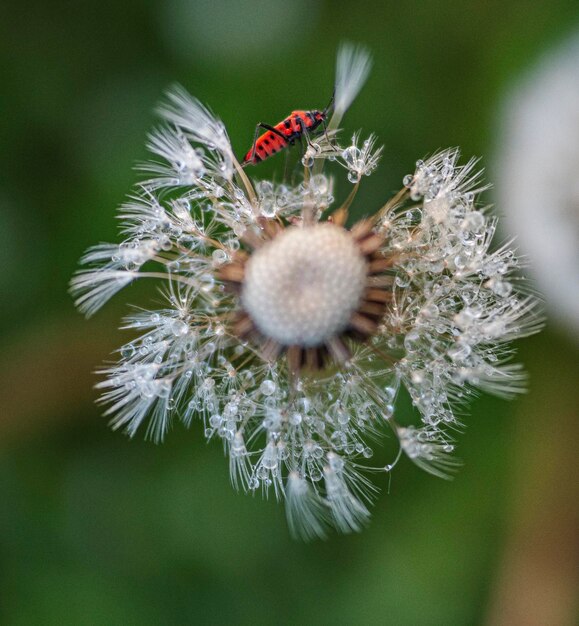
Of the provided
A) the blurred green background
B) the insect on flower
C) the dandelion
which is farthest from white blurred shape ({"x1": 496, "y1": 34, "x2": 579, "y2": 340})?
the insect on flower

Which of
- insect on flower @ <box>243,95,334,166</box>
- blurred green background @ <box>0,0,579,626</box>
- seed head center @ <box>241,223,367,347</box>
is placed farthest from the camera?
blurred green background @ <box>0,0,579,626</box>

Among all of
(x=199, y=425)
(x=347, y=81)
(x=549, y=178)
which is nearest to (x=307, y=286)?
(x=347, y=81)

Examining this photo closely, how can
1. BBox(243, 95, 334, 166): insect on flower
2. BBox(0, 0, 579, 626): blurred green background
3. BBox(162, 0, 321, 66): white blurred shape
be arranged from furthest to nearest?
1. BBox(162, 0, 321, 66): white blurred shape
2. BBox(0, 0, 579, 626): blurred green background
3. BBox(243, 95, 334, 166): insect on flower

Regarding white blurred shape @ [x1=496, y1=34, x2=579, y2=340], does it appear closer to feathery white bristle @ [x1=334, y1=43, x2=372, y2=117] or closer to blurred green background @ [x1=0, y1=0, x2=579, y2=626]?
blurred green background @ [x1=0, y1=0, x2=579, y2=626]

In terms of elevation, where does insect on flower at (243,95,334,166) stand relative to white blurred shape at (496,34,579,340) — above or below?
below

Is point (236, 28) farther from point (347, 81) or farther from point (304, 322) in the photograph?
point (304, 322)

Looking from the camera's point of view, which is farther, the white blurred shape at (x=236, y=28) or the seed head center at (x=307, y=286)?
the white blurred shape at (x=236, y=28)

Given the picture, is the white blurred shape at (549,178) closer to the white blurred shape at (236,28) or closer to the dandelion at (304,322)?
the dandelion at (304,322)

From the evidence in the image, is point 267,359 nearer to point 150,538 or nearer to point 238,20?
point 150,538

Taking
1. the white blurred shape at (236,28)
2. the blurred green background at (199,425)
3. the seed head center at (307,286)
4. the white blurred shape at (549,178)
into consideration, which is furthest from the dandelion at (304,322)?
the white blurred shape at (236,28)
